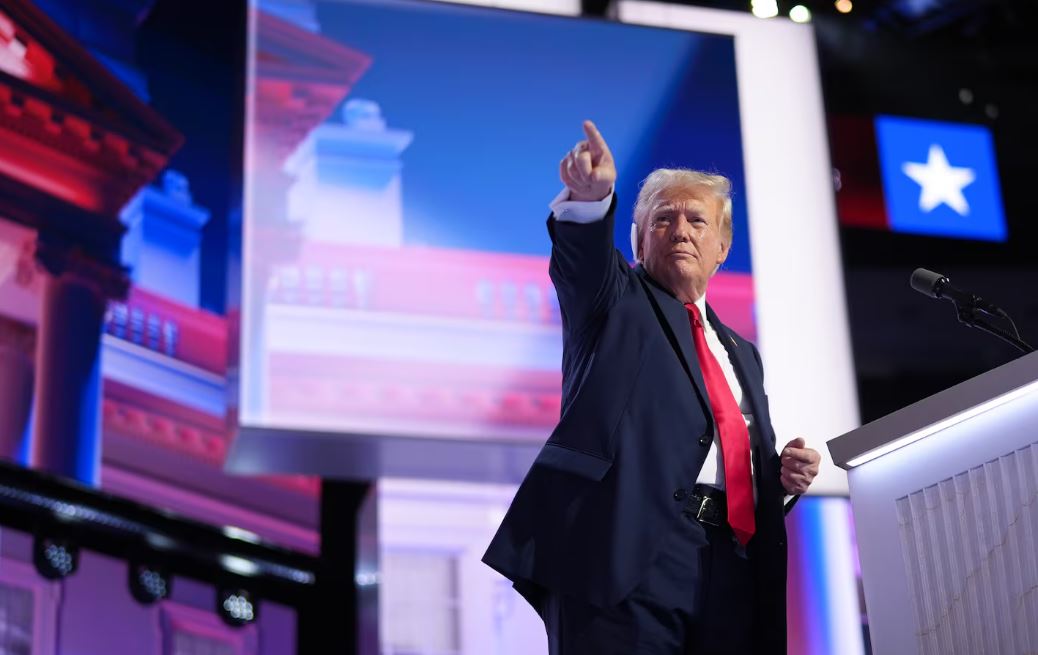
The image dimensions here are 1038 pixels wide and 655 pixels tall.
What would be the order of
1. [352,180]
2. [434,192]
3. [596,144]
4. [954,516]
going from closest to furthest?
[596,144]
[954,516]
[352,180]
[434,192]

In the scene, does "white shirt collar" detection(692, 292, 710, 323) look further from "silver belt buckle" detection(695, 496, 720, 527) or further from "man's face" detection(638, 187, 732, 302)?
"silver belt buckle" detection(695, 496, 720, 527)

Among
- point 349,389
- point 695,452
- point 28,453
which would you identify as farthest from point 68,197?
point 695,452

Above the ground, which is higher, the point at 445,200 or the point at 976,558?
the point at 445,200

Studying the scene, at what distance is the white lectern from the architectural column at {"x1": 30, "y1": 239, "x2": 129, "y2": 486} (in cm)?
224

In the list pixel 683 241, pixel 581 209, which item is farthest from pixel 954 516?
pixel 581 209

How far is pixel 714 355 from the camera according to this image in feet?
7.27

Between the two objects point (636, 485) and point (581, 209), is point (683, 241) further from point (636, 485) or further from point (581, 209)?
point (636, 485)

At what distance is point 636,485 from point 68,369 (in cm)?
222

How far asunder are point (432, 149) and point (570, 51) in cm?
60

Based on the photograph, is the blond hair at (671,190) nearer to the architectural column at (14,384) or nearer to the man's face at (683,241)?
the man's face at (683,241)

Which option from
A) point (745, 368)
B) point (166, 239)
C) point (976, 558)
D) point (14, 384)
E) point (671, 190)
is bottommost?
point (976, 558)

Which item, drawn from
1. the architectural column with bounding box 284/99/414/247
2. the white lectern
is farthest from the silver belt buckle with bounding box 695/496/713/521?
the architectural column with bounding box 284/99/414/247

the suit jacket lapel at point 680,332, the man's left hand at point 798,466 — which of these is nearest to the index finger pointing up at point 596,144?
the suit jacket lapel at point 680,332

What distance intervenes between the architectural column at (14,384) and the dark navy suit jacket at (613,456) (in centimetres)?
202
